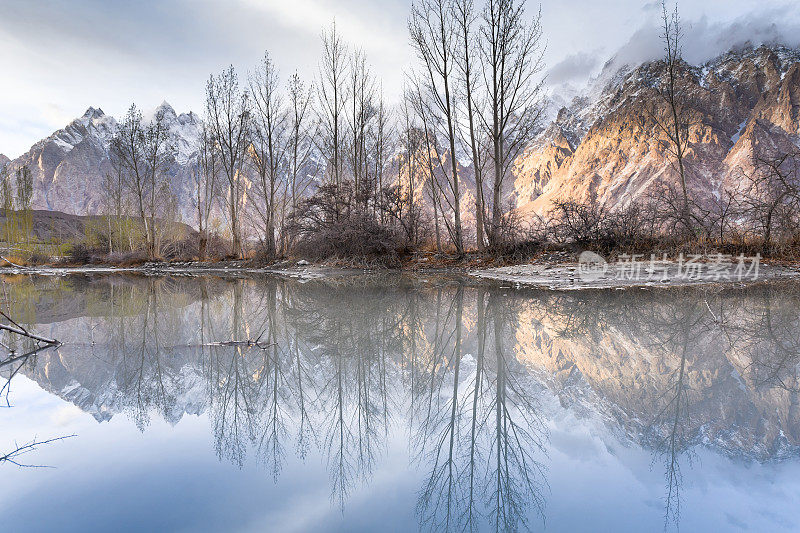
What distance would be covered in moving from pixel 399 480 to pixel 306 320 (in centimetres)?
386

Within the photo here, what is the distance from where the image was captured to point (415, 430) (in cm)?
205

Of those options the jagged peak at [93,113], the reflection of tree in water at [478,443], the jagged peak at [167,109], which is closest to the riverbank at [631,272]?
the reflection of tree in water at [478,443]

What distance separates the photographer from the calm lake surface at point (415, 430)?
1.39 m

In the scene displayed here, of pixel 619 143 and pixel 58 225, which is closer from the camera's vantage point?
pixel 58 225

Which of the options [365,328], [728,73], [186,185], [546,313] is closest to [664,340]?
[546,313]

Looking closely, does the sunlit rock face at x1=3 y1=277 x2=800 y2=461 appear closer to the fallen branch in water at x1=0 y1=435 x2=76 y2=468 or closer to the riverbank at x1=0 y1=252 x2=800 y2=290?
the fallen branch in water at x1=0 y1=435 x2=76 y2=468

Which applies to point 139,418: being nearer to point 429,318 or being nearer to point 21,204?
point 429,318

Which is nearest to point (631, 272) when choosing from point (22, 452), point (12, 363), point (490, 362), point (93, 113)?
point (490, 362)

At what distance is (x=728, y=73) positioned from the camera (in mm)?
91562

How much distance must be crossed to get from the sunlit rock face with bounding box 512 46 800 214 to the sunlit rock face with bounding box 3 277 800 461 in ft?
203

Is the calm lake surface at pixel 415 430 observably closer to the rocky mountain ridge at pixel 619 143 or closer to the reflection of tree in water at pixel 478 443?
the reflection of tree in water at pixel 478 443

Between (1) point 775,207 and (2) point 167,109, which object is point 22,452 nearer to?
(1) point 775,207

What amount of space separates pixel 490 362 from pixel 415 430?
1.26 m

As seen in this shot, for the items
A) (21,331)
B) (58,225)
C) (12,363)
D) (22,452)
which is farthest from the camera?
(58,225)
